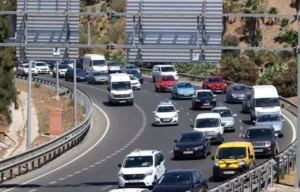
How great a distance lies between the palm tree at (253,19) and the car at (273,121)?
178 feet

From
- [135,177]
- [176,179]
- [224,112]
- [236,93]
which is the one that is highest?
[176,179]

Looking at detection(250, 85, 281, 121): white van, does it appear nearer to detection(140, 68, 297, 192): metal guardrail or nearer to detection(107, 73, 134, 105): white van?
detection(107, 73, 134, 105): white van

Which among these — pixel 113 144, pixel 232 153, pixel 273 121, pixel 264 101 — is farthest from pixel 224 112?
pixel 232 153

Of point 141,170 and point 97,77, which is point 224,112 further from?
point 97,77

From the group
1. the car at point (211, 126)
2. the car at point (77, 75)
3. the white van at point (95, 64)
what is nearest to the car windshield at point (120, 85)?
the car at point (211, 126)

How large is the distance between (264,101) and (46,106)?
24.0m

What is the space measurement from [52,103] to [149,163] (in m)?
42.8

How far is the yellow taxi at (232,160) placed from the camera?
41.8 metres

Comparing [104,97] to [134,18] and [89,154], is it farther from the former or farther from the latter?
[134,18]

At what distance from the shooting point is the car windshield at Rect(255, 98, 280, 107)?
6303 cm

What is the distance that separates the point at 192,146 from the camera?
1929 inches

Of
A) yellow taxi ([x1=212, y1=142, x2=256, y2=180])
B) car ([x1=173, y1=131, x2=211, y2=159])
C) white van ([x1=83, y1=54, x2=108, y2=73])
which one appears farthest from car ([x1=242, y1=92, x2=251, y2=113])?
white van ([x1=83, y1=54, x2=108, y2=73])

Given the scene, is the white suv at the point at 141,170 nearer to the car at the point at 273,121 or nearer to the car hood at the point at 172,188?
the car hood at the point at 172,188

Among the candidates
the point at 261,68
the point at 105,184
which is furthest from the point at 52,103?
the point at 105,184
